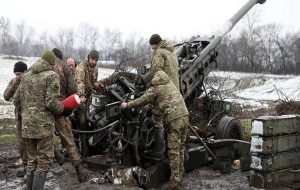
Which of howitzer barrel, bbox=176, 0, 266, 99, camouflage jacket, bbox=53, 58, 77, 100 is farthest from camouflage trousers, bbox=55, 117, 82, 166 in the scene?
howitzer barrel, bbox=176, 0, 266, 99

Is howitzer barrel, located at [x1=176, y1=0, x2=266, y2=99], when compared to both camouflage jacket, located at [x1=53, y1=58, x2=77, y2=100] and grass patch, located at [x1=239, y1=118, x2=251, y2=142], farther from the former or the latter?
camouflage jacket, located at [x1=53, y1=58, x2=77, y2=100]

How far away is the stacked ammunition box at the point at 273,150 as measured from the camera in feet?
18.5

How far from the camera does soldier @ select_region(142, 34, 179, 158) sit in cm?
706

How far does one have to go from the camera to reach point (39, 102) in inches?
229

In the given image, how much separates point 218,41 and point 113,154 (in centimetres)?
432

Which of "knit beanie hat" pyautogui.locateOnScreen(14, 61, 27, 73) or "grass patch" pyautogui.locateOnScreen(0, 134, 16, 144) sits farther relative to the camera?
"grass patch" pyautogui.locateOnScreen(0, 134, 16, 144)

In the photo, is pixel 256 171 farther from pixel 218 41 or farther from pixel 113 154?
pixel 218 41

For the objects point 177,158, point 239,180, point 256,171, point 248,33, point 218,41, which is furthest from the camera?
point 248,33

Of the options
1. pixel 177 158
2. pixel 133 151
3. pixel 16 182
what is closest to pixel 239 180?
pixel 177 158

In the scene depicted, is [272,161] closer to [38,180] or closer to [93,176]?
[93,176]

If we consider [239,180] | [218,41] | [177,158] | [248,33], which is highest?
[248,33]

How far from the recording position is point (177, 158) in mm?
6742

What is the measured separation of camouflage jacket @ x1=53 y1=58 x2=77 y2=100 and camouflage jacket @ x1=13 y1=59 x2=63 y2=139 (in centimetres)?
138

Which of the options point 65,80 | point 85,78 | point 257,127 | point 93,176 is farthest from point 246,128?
point 257,127
